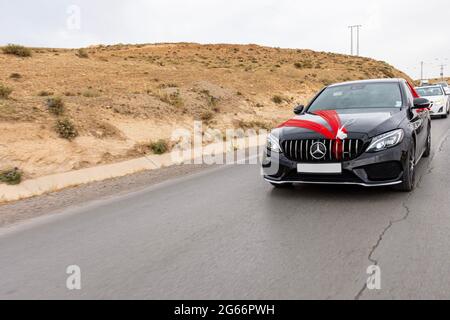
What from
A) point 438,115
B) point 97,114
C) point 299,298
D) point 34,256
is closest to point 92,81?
point 97,114

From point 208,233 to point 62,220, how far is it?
228 centimetres

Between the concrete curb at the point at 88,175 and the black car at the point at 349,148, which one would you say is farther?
the concrete curb at the point at 88,175

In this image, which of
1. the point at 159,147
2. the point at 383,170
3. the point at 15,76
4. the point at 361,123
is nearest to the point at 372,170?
the point at 383,170

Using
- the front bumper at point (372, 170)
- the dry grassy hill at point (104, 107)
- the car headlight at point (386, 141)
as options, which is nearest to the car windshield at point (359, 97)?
the car headlight at point (386, 141)

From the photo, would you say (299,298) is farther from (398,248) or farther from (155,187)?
(155,187)

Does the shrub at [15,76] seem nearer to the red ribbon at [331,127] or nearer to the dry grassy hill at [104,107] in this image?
the dry grassy hill at [104,107]

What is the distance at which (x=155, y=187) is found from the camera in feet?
25.4

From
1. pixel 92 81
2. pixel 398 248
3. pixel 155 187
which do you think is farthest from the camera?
pixel 92 81

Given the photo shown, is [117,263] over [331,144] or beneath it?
beneath

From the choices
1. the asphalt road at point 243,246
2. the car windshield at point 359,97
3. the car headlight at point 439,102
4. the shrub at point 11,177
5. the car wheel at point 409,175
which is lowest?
the asphalt road at point 243,246

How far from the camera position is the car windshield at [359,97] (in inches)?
263

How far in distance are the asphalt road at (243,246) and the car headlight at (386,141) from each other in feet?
2.34

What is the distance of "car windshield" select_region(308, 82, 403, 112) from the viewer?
669 centimetres

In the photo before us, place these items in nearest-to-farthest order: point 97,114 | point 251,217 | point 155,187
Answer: point 251,217 < point 155,187 < point 97,114
